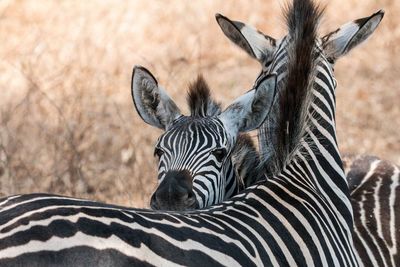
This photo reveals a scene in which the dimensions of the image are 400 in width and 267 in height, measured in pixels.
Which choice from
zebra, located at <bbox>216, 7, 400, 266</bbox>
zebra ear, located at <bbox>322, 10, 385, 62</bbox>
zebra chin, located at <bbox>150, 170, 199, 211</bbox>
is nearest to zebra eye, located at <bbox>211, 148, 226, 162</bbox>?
zebra chin, located at <bbox>150, 170, 199, 211</bbox>

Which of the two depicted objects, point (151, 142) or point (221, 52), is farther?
point (221, 52)

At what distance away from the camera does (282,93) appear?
5141 mm

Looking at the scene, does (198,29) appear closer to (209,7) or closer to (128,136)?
(209,7)

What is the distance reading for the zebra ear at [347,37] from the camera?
586cm

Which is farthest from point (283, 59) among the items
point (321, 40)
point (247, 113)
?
point (247, 113)

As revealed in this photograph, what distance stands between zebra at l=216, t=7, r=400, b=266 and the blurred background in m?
4.87

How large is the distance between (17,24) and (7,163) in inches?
129

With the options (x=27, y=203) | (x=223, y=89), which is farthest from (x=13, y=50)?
(x=27, y=203)

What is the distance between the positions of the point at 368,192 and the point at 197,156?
197cm

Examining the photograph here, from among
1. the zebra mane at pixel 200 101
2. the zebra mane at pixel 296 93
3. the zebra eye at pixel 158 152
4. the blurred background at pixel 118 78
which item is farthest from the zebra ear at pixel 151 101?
the blurred background at pixel 118 78

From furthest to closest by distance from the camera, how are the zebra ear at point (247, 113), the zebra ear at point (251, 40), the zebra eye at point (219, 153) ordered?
the zebra ear at point (251, 40), the zebra ear at point (247, 113), the zebra eye at point (219, 153)

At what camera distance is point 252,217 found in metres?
4.25

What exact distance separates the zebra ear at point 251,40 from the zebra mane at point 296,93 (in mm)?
744

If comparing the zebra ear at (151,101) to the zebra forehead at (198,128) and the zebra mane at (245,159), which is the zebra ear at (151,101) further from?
the zebra mane at (245,159)
